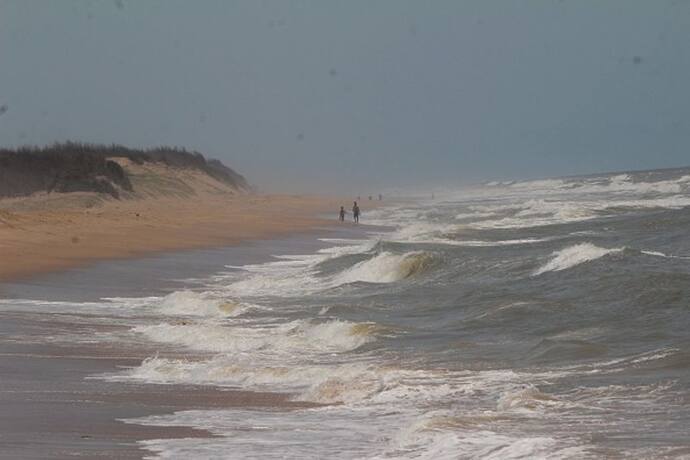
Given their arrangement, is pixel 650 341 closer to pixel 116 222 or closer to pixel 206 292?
pixel 206 292

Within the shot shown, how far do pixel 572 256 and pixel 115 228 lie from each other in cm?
2069

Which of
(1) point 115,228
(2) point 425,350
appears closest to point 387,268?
(2) point 425,350

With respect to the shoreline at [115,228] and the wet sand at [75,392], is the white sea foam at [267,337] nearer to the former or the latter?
the wet sand at [75,392]

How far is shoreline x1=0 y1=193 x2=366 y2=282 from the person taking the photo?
31.5 metres

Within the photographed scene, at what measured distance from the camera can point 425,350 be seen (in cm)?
1588

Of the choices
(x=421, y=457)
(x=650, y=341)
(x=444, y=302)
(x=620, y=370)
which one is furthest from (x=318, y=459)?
(x=444, y=302)

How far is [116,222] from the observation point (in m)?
46.2

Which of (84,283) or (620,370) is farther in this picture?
(84,283)

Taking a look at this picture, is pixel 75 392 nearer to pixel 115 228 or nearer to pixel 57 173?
pixel 115 228

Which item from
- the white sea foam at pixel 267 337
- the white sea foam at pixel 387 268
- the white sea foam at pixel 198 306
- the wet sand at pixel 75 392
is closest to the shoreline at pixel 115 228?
the white sea foam at pixel 198 306

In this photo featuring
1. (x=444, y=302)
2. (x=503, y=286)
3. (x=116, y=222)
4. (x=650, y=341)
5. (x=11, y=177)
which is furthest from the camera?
(x=11, y=177)

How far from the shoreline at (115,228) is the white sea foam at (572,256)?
10331 millimetres

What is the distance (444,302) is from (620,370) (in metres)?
7.97

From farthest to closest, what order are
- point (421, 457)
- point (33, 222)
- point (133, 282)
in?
point (33, 222) < point (133, 282) < point (421, 457)
